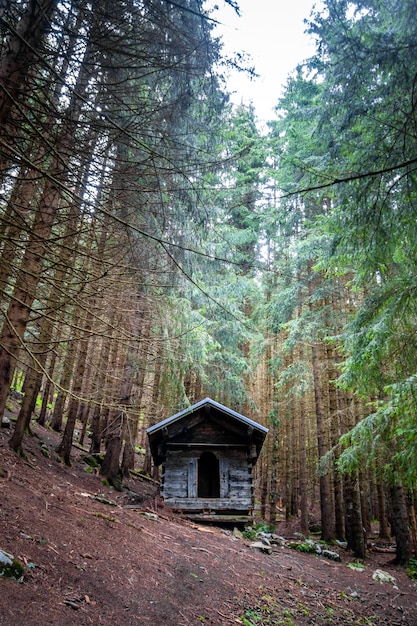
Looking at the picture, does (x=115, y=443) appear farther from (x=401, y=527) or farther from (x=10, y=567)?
(x=401, y=527)

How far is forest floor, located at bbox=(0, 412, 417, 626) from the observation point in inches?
161

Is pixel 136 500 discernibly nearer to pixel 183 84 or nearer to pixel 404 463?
pixel 404 463

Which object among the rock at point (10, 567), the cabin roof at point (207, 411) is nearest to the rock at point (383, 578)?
the cabin roof at point (207, 411)

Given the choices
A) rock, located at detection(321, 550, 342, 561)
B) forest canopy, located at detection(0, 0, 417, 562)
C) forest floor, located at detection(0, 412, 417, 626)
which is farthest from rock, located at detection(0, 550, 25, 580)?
rock, located at detection(321, 550, 342, 561)

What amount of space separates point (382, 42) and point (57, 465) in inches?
476

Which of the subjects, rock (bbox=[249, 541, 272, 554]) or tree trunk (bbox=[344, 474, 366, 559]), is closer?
rock (bbox=[249, 541, 272, 554])

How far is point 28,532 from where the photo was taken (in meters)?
4.99

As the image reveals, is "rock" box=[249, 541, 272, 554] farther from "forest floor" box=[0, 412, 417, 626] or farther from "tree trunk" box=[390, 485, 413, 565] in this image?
"tree trunk" box=[390, 485, 413, 565]

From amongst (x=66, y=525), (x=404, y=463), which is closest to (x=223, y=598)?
(x=66, y=525)

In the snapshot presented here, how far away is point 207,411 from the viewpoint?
12.8 m

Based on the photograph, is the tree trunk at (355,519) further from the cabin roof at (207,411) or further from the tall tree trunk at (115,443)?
the tall tree trunk at (115,443)

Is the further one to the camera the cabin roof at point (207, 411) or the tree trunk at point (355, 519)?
the cabin roof at point (207, 411)

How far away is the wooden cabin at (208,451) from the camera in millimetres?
12133

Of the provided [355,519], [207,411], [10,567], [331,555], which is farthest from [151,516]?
[355,519]
